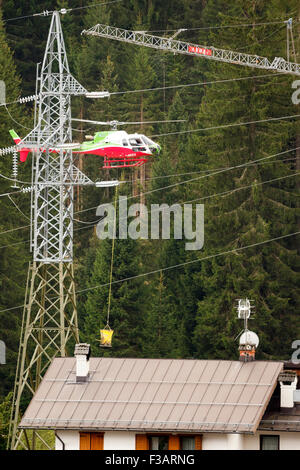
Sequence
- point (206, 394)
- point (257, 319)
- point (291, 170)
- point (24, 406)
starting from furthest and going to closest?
point (291, 170) → point (257, 319) → point (24, 406) → point (206, 394)

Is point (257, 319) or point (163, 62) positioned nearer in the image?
point (257, 319)

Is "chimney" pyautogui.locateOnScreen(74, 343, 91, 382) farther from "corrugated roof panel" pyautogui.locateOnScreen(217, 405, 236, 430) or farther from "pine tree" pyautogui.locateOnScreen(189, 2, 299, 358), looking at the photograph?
"pine tree" pyautogui.locateOnScreen(189, 2, 299, 358)

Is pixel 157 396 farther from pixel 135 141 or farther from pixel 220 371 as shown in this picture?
pixel 135 141

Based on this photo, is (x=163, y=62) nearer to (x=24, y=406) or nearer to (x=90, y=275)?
(x=90, y=275)

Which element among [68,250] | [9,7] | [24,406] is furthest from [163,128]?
[68,250]

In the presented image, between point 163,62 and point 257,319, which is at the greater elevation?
point 163,62

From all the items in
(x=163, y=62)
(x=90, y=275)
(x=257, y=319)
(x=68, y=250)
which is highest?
(x=163, y=62)

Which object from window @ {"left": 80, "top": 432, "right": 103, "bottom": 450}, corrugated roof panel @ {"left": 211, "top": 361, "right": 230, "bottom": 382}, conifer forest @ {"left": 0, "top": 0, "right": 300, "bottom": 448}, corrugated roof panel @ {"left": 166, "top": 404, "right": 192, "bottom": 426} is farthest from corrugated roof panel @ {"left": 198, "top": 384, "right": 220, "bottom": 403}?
conifer forest @ {"left": 0, "top": 0, "right": 300, "bottom": 448}
